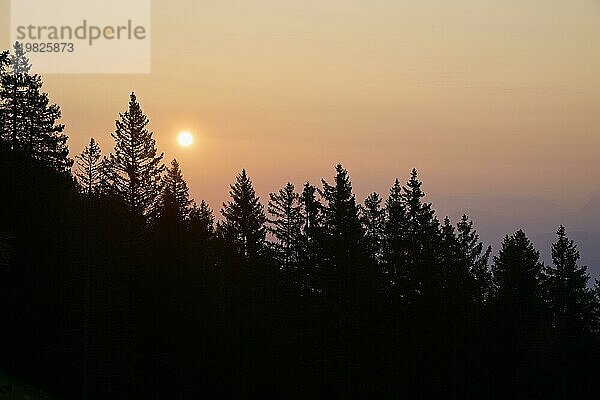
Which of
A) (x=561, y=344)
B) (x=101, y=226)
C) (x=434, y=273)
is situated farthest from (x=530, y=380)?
(x=101, y=226)

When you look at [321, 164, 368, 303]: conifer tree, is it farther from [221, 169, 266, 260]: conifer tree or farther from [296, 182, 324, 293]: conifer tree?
[221, 169, 266, 260]: conifer tree

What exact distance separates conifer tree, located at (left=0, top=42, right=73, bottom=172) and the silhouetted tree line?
0.30ft

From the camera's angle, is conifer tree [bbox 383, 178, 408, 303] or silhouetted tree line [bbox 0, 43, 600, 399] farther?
conifer tree [bbox 383, 178, 408, 303]

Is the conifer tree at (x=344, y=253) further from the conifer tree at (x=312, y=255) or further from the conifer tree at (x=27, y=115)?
the conifer tree at (x=27, y=115)

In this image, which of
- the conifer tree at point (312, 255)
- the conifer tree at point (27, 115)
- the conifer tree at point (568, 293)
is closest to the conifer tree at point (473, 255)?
the conifer tree at point (568, 293)

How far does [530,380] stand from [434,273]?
37.2 feet

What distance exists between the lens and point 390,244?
5450 cm

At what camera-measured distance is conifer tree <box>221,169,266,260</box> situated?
68.9 metres

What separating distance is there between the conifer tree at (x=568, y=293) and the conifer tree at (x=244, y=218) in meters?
24.0

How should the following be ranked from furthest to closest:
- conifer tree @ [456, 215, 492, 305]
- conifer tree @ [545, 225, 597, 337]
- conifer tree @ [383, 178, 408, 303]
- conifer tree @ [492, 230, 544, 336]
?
conifer tree @ [456, 215, 492, 305], conifer tree @ [545, 225, 597, 337], conifer tree @ [492, 230, 544, 336], conifer tree @ [383, 178, 408, 303]

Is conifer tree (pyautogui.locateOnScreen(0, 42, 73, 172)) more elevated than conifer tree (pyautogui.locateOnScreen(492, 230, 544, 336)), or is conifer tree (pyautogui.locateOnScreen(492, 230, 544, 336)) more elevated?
conifer tree (pyautogui.locateOnScreen(0, 42, 73, 172))

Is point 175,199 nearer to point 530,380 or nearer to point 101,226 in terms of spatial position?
point 101,226

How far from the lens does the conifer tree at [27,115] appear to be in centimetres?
5203

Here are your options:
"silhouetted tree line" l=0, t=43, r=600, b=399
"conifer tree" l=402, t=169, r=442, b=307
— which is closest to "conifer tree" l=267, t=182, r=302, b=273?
"silhouetted tree line" l=0, t=43, r=600, b=399
